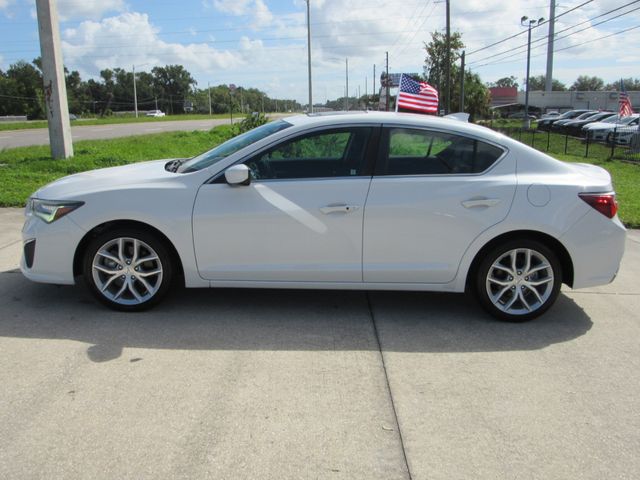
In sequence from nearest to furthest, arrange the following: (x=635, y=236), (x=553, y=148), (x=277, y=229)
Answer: (x=277, y=229), (x=635, y=236), (x=553, y=148)

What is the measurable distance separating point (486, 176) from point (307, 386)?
2.19m

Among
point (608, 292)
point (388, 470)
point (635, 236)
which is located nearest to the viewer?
point (388, 470)

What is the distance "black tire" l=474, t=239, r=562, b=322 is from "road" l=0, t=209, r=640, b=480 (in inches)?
5.8

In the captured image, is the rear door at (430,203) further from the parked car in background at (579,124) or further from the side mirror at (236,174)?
the parked car in background at (579,124)

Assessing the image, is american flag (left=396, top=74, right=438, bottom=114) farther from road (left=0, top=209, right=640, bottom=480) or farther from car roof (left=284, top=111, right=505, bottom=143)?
road (left=0, top=209, right=640, bottom=480)

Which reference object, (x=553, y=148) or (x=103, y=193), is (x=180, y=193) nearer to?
(x=103, y=193)

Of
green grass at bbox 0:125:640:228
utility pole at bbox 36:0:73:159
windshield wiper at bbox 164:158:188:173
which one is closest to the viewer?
windshield wiper at bbox 164:158:188:173

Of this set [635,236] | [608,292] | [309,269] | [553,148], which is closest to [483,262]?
[309,269]

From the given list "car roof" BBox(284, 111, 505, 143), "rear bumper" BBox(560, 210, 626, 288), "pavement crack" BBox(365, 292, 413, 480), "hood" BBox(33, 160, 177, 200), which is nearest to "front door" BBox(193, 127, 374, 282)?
"car roof" BBox(284, 111, 505, 143)

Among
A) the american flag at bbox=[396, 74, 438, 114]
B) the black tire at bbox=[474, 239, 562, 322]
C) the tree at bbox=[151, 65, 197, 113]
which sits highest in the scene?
the tree at bbox=[151, 65, 197, 113]

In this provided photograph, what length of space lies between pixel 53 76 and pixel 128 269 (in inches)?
353

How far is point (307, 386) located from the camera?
354 cm

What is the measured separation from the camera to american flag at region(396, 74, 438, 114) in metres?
8.88

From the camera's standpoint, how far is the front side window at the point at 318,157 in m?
4.57
